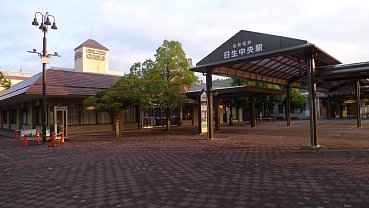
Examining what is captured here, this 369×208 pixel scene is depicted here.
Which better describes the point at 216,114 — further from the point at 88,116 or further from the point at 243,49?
the point at 88,116

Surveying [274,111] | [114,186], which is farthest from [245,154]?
[274,111]

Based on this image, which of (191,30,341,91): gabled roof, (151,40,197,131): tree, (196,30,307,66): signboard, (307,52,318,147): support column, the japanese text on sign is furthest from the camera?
(151,40,197,131): tree

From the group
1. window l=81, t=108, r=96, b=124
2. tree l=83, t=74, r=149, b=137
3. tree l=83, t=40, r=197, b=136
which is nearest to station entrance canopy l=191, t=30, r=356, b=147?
tree l=83, t=40, r=197, b=136

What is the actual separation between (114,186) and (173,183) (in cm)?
132

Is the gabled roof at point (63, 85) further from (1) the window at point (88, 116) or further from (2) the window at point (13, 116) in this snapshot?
(2) the window at point (13, 116)

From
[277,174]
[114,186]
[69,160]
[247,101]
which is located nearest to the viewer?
[114,186]

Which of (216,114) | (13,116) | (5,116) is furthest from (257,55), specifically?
(5,116)

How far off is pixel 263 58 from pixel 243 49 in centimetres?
106

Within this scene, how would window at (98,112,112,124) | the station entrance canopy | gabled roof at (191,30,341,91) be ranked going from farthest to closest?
window at (98,112,112,124) < gabled roof at (191,30,341,91) < the station entrance canopy

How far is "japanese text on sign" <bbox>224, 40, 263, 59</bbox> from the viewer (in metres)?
12.6

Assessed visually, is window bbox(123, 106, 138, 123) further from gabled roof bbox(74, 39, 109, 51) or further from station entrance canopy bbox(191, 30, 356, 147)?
gabled roof bbox(74, 39, 109, 51)

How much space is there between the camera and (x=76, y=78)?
22.1 meters

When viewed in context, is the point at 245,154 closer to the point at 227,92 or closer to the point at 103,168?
the point at 103,168

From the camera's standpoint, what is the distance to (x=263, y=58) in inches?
503
